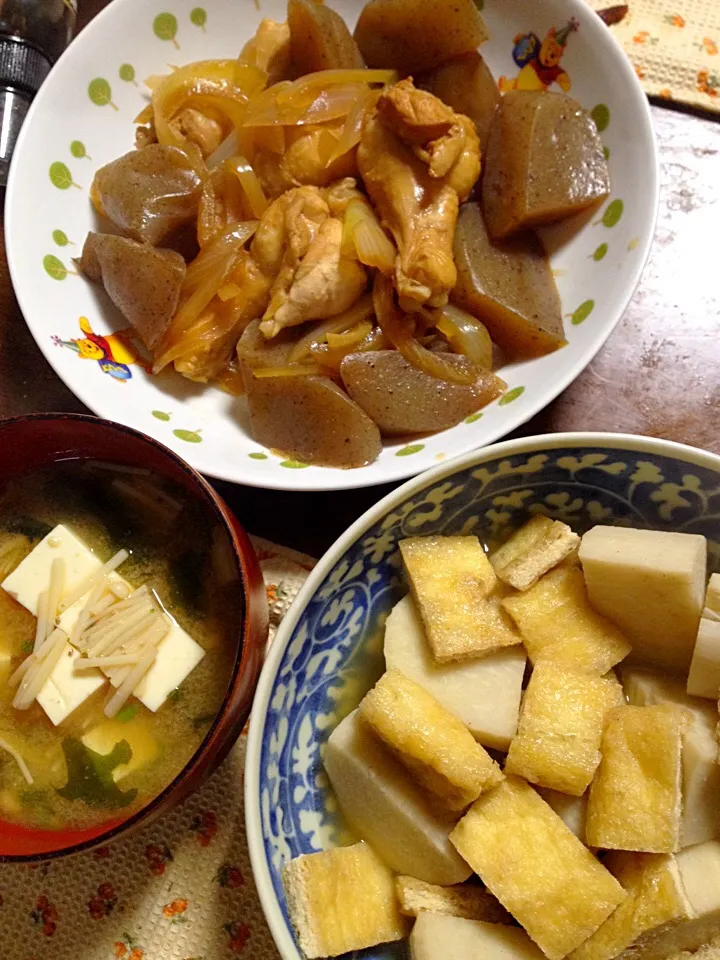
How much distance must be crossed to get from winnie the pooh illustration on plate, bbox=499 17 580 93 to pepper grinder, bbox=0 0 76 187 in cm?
83

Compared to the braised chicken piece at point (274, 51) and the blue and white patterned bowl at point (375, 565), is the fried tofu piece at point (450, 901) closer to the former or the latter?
the blue and white patterned bowl at point (375, 565)

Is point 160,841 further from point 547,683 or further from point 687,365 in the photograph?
point 687,365

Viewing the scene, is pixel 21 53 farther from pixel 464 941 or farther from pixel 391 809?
pixel 464 941

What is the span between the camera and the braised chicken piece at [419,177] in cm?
116

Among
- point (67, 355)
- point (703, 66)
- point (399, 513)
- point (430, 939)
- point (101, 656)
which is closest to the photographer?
point (430, 939)

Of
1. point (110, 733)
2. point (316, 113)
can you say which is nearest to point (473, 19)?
point (316, 113)

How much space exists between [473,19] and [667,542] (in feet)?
2.77

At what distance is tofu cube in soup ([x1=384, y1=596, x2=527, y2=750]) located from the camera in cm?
96

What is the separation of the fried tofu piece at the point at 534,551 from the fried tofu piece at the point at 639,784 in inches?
7.6

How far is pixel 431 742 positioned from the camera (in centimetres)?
89

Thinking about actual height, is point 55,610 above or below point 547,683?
above

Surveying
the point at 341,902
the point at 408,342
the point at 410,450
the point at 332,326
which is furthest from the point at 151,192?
the point at 341,902

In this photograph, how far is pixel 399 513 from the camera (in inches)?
39.4

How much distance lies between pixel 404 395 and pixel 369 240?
25 centimetres
